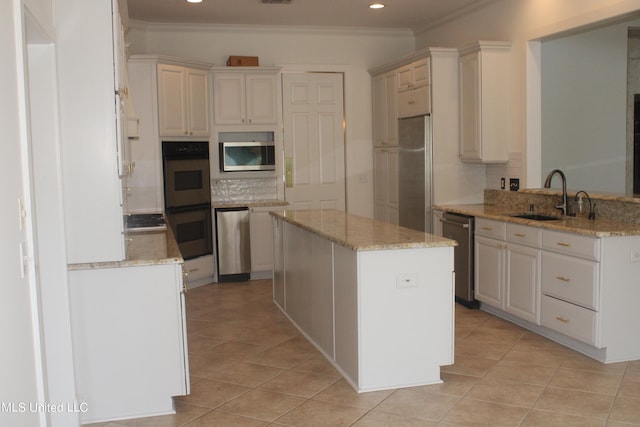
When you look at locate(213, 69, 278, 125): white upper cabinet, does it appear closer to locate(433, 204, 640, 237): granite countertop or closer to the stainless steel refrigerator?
the stainless steel refrigerator

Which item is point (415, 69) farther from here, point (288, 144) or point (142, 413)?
point (142, 413)

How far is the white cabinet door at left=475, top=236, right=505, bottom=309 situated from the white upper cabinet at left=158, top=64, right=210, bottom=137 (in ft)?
10.6

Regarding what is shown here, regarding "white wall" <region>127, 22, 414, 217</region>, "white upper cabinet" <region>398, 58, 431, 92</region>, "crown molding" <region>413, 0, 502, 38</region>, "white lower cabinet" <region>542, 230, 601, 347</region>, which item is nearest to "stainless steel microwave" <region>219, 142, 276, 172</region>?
"white wall" <region>127, 22, 414, 217</region>

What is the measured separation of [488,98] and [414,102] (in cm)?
91

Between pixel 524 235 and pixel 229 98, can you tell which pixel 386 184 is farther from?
pixel 524 235

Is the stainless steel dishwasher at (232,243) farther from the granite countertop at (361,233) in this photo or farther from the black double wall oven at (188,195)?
the granite countertop at (361,233)

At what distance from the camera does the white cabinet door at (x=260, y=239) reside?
7.22 metres

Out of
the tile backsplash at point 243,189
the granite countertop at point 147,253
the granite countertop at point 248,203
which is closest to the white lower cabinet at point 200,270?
the granite countertop at point 248,203

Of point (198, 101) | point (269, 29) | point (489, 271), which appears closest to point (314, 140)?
point (269, 29)

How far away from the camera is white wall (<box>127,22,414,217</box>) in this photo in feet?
24.2

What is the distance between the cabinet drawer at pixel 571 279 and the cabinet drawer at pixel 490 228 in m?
0.56

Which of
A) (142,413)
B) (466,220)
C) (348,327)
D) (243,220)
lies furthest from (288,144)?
(142,413)

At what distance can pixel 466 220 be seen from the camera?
5.69 m

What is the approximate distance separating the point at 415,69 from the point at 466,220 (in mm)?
1823
